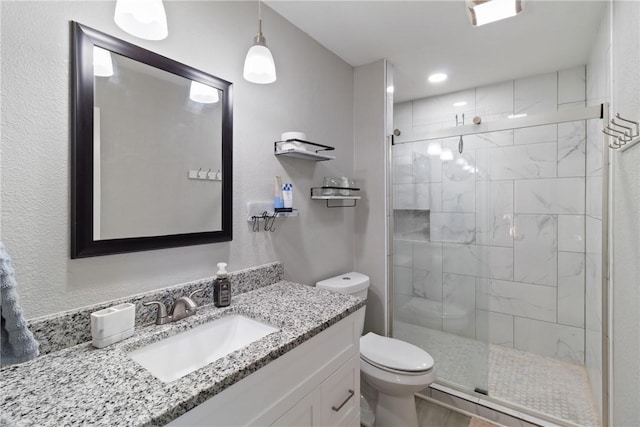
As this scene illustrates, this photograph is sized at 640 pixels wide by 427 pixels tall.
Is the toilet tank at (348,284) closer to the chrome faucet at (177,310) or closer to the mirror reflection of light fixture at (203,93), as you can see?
the chrome faucet at (177,310)

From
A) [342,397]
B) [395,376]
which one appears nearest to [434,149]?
[395,376]

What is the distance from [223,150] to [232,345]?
0.84 m

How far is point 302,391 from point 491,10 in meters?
2.00

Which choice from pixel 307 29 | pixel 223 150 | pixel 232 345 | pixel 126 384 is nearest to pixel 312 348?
pixel 232 345

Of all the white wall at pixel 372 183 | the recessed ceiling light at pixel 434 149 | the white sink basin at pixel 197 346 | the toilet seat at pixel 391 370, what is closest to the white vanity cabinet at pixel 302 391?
the white sink basin at pixel 197 346

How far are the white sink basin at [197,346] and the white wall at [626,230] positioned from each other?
131 centimetres

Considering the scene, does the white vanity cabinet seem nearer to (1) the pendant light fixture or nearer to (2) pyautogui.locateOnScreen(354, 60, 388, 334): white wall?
(2) pyautogui.locateOnScreen(354, 60, 388, 334): white wall

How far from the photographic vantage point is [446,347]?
2336 millimetres

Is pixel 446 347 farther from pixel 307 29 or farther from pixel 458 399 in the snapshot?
pixel 307 29

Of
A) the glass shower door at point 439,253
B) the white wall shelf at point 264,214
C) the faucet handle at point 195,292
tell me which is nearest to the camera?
the faucet handle at point 195,292

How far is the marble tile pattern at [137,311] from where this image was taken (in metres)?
0.85

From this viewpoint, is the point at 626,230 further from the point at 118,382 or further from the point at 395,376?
the point at 118,382

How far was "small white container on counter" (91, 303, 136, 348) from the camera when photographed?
88 cm

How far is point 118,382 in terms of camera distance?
715 millimetres
